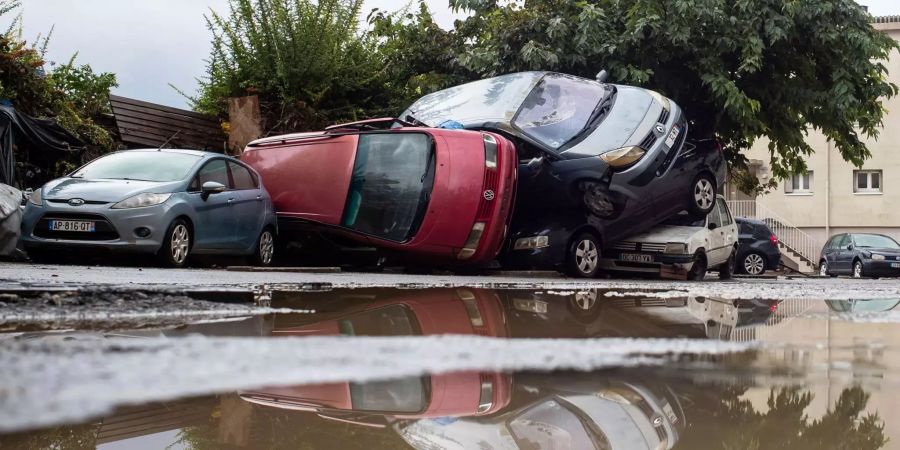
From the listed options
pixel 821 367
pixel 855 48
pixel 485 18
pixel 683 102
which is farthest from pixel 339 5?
pixel 821 367

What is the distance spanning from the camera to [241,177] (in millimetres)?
11227

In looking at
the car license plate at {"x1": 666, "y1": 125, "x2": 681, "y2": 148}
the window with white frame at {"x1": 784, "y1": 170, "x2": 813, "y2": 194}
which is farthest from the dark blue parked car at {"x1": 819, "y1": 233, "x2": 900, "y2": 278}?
the car license plate at {"x1": 666, "y1": 125, "x2": 681, "y2": 148}

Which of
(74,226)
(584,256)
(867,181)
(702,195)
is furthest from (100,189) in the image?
(867,181)

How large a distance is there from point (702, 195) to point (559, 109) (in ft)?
6.88

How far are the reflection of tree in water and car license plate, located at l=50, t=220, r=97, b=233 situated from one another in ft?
26.2

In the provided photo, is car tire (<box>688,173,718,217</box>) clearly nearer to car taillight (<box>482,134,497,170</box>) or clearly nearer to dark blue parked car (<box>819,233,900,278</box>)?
car taillight (<box>482,134,497,170</box>)

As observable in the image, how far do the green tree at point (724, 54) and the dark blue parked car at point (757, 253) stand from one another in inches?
217

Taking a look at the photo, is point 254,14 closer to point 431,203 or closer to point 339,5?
point 339,5

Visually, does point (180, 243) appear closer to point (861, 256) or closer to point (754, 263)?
point (754, 263)

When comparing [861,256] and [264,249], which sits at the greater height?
[264,249]

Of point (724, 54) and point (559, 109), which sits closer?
→ point (559, 109)

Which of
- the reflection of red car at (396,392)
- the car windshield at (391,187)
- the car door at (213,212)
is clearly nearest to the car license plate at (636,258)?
the car windshield at (391,187)

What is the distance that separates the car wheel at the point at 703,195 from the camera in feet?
39.6

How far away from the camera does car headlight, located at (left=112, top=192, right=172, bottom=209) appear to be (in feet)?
31.7
